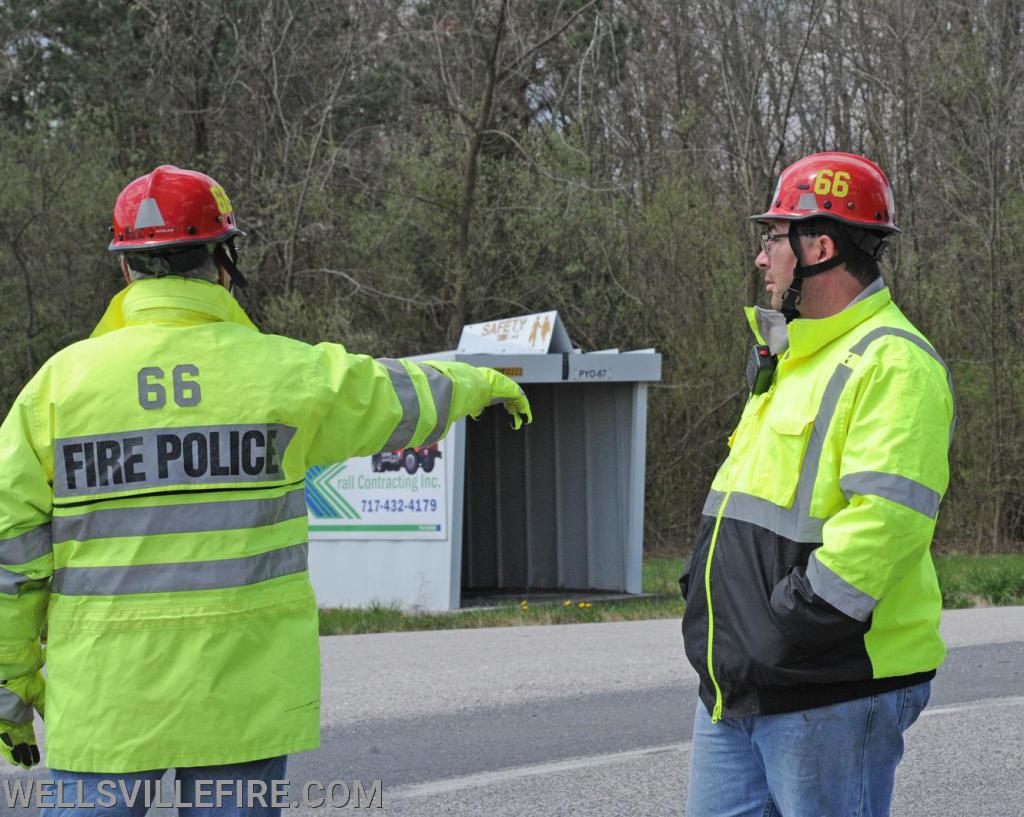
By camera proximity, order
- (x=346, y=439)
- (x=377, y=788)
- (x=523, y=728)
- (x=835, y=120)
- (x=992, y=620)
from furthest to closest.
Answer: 1. (x=835, y=120)
2. (x=992, y=620)
3. (x=523, y=728)
4. (x=377, y=788)
5. (x=346, y=439)

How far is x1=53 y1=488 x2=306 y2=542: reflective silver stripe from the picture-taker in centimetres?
276

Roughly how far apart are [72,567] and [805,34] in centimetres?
2039

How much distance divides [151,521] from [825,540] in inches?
52.2

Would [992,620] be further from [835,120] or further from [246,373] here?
[835,120]

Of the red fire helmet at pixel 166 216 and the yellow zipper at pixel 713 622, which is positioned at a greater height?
the red fire helmet at pixel 166 216

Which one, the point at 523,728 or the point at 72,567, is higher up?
the point at 72,567

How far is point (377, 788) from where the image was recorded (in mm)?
5281

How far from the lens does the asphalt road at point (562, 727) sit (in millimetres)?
5473

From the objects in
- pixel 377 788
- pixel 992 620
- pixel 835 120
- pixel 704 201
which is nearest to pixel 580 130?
pixel 704 201

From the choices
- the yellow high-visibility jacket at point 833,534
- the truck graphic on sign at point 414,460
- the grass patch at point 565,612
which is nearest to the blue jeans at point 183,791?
the yellow high-visibility jacket at point 833,534

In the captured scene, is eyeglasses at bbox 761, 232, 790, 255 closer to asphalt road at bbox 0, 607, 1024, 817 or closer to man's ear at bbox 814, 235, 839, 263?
man's ear at bbox 814, 235, 839, 263

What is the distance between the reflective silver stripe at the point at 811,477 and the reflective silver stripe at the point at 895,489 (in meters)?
0.11

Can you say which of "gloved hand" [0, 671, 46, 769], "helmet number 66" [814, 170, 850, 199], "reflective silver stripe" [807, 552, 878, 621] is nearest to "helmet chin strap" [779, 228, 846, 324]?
"helmet number 66" [814, 170, 850, 199]

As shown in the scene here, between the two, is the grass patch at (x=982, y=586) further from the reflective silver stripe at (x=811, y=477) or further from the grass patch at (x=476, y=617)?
the reflective silver stripe at (x=811, y=477)
